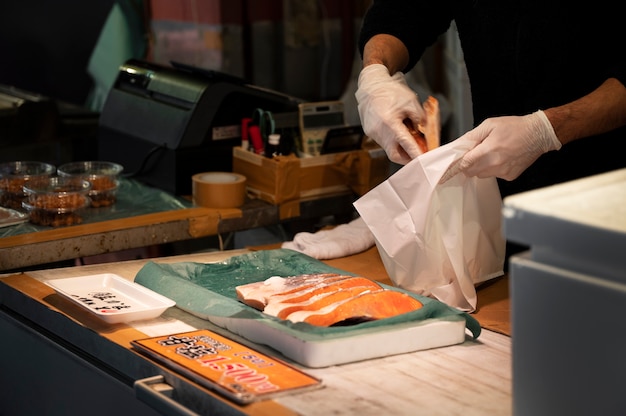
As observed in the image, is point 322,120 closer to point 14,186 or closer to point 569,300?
point 14,186

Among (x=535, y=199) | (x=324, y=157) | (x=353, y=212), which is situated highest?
(x=535, y=199)

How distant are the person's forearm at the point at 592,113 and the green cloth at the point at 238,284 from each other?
59cm

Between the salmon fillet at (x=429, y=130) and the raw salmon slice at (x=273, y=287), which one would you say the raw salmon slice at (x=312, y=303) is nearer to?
the raw salmon slice at (x=273, y=287)

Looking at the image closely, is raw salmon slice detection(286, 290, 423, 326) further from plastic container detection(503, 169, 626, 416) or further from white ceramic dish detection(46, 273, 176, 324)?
plastic container detection(503, 169, 626, 416)

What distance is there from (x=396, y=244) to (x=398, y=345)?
44cm

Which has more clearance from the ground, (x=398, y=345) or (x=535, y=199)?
(x=535, y=199)

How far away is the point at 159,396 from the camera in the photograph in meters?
1.87

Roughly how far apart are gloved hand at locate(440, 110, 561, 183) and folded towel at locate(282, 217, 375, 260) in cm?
52

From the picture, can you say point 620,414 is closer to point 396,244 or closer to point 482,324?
point 482,324

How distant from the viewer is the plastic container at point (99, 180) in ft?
10.9

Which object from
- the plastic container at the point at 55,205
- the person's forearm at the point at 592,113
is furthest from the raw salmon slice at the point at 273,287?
the plastic container at the point at 55,205

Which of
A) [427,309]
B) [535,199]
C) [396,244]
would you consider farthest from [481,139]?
[535,199]

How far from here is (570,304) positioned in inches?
61.6

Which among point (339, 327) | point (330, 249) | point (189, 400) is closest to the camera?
point (189, 400)
